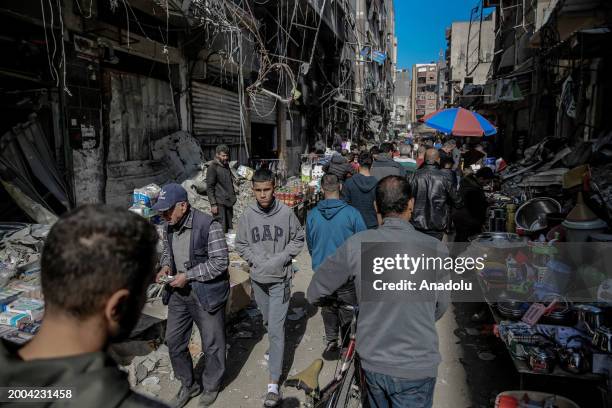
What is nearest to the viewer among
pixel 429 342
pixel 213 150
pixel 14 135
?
pixel 429 342

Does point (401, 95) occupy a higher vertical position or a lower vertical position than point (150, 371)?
higher

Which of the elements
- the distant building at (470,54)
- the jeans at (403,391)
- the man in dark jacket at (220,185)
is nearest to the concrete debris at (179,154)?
the man in dark jacket at (220,185)

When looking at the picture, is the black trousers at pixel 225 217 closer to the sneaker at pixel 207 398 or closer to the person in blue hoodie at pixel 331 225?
the person in blue hoodie at pixel 331 225

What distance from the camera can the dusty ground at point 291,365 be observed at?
3.69 meters

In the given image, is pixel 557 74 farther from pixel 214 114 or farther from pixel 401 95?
pixel 401 95

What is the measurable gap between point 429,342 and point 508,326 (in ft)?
6.24

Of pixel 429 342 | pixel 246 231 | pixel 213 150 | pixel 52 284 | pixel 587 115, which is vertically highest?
pixel 587 115

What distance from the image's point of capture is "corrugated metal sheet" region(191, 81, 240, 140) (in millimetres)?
8586

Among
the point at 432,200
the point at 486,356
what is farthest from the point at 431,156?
the point at 486,356

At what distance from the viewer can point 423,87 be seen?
9800 cm

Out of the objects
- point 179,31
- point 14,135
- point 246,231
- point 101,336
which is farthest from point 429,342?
point 179,31

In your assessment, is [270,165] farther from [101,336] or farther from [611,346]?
[101,336]

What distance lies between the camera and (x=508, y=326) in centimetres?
366

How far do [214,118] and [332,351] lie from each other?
21.5 feet
